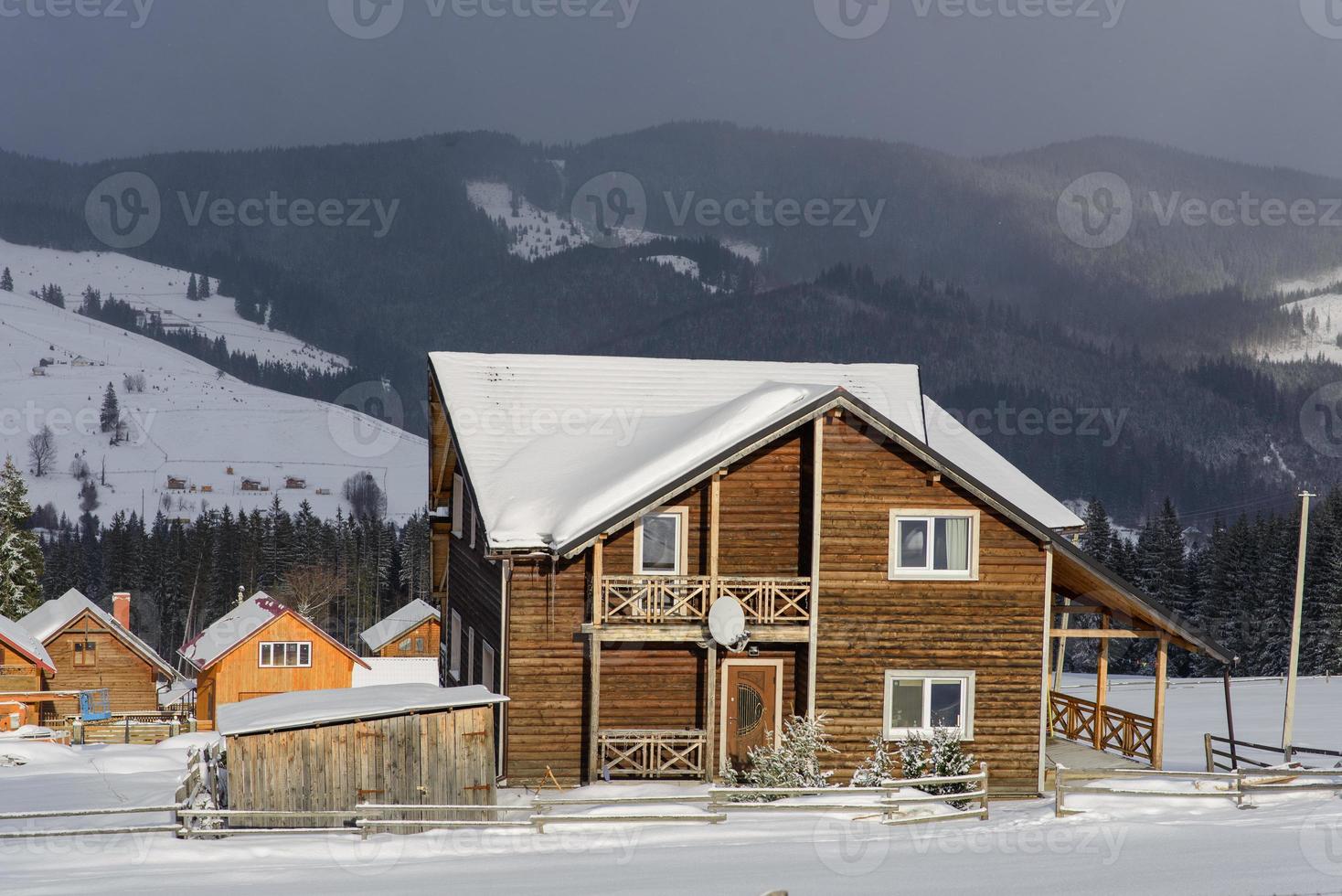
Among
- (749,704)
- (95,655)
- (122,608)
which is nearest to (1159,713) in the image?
(749,704)

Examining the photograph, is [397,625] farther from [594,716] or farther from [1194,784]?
[1194,784]

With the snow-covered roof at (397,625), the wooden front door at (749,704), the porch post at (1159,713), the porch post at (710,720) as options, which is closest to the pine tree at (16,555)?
the snow-covered roof at (397,625)

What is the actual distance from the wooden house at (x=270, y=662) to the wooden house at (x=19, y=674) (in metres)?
7.28

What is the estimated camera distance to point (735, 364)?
29094 mm

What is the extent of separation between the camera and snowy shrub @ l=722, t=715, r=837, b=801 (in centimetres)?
2145

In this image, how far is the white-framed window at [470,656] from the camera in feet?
90.1

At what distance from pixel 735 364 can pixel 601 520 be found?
26.5 feet

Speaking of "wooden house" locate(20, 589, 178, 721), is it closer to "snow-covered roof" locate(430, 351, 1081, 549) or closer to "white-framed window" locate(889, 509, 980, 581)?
"snow-covered roof" locate(430, 351, 1081, 549)

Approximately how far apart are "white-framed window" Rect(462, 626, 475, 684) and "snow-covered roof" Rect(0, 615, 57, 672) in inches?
1254

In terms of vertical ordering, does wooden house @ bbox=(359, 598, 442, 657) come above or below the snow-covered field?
below

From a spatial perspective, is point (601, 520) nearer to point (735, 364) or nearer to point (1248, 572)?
point (735, 364)

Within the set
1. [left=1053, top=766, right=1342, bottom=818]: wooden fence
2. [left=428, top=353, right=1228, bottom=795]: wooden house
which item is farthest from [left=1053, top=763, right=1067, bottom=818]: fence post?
[left=428, top=353, right=1228, bottom=795]: wooden house

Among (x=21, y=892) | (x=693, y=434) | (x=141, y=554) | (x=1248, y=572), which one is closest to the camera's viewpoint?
(x=21, y=892)

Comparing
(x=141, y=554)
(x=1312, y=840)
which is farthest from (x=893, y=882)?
(x=141, y=554)
